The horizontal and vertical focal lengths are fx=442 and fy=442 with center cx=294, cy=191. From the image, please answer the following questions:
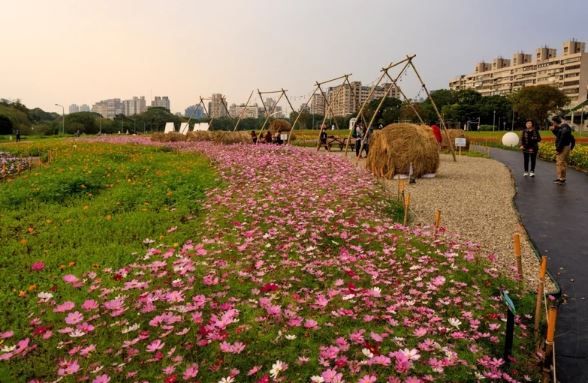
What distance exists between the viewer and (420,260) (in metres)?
6.75

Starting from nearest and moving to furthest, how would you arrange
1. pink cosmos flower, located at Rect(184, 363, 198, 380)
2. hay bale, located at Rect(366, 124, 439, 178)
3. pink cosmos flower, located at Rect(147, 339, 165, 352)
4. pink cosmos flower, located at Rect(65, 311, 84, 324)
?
pink cosmos flower, located at Rect(184, 363, 198, 380)
pink cosmos flower, located at Rect(147, 339, 165, 352)
pink cosmos flower, located at Rect(65, 311, 84, 324)
hay bale, located at Rect(366, 124, 439, 178)

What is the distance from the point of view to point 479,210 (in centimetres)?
1127

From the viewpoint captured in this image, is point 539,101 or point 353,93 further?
point 539,101

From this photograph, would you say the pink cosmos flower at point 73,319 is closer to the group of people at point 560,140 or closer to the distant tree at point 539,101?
the group of people at point 560,140

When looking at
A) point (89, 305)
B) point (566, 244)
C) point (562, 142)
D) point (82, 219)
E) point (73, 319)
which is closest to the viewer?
point (73, 319)

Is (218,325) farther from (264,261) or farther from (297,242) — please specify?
(297,242)

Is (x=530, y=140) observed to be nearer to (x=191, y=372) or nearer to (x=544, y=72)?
(x=191, y=372)

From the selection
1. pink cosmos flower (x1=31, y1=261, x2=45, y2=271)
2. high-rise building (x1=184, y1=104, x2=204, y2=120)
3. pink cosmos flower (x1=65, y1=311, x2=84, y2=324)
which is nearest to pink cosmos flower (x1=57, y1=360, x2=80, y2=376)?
pink cosmos flower (x1=65, y1=311, x2=84, y2=324)

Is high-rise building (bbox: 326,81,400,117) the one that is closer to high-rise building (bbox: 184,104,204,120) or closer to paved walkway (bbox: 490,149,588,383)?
paved walkway (bbox: 490,149,588,383)

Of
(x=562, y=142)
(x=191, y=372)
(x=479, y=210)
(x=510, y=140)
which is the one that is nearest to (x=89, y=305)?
(x=191, y=372)

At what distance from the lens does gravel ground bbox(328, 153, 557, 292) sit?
25.5 feet

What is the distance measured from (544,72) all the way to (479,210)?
17757cm

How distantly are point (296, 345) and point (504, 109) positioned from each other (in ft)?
376

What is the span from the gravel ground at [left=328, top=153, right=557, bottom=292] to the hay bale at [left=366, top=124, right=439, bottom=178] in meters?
0.58
